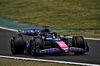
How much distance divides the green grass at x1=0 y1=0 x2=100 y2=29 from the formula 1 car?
9323mm

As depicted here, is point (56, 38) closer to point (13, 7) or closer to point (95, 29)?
point (95, 29)

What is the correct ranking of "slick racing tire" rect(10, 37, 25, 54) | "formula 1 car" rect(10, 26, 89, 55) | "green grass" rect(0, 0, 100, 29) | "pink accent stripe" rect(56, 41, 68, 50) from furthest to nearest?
"green grass" rect(0, 0, 100, 29)
"slick racing tire" rect(10, 37, 25, 54)
"formula 1 car" rect(10, 26, 89, 55)
"pink accent stripe" rect(56, 41, 68, 50)

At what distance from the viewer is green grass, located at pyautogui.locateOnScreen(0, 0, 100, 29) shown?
23.6 meters

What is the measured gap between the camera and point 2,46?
1587cm

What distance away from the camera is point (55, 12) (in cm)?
2711

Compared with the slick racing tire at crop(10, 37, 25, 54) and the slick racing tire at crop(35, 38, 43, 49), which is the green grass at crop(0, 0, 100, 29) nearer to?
the slick racing tire at crop(10, 37, 25, 54)

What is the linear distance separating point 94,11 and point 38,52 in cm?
1597

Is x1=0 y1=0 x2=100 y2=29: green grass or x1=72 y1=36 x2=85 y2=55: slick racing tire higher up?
x1=0 y1=0 x2=100 y2=29: green grass

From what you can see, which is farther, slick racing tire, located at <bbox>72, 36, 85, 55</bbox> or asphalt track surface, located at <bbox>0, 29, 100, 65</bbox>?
slick racing tire, located at <bbox>72, 36, 85, 55</bbox>

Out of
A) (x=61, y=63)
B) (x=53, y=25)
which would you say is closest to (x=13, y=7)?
(x=53, y=25)

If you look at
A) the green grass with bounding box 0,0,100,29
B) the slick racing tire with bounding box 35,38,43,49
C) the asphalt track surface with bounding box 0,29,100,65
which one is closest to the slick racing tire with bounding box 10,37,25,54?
the asphalt track surface with bounding box 0,29,100,65

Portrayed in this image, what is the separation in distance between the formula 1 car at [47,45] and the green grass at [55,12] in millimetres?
9323

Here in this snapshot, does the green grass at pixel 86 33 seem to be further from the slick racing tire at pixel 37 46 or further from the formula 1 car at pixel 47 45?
the slick racing tire at pixel 37 46

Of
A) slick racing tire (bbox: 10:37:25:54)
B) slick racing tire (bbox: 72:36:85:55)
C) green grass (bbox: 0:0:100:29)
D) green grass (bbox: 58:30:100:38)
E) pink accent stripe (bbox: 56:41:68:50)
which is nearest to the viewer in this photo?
pink accent stripe (bbox: 56:41:68:50)
